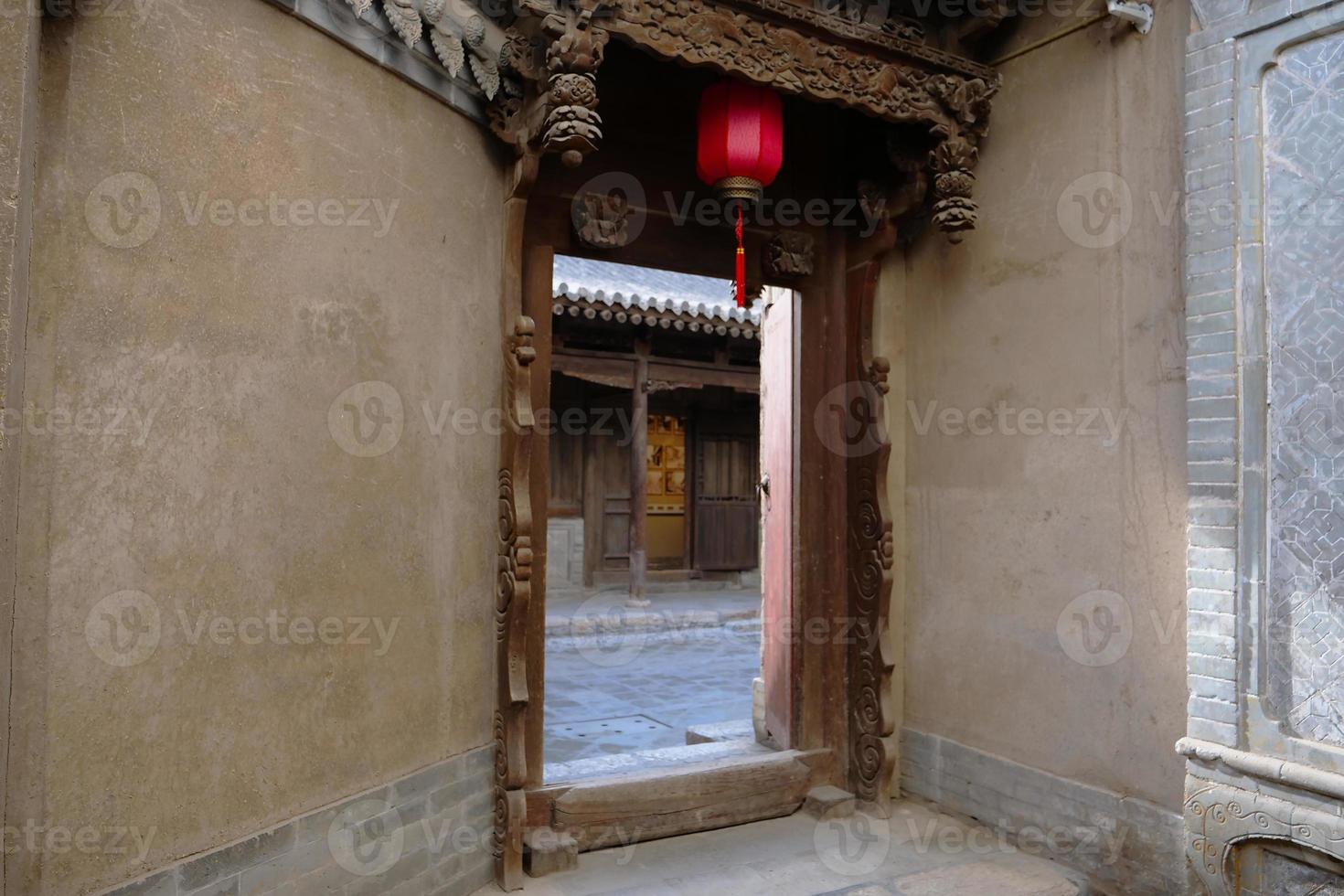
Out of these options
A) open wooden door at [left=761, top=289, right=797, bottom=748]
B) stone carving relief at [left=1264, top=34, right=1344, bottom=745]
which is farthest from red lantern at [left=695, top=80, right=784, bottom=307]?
stone carving relief at [left=1264, top=34, right=1344, bottom=745]

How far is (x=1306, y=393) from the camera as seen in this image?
9.64 feet

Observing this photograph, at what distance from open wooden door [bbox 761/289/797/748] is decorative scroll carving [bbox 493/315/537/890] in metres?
1.55

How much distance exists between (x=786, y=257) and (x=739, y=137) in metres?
0.85

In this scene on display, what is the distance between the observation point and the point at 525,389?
11.2 feet

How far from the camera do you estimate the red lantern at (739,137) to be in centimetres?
363

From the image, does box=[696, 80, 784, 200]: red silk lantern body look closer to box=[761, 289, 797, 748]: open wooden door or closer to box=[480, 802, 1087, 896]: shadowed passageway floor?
box=[761, 289, 797, 748]: open wooden door

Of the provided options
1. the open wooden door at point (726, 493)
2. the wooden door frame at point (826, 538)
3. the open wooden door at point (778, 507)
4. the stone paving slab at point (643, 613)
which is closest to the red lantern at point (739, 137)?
the wooden door frame at point (826, 538)

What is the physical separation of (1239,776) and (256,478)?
314 centimetres

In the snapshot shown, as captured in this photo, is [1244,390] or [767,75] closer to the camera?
[1244,390]

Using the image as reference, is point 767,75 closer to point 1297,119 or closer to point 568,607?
point 1297,119

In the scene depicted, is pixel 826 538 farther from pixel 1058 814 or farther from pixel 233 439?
pixel 233 439

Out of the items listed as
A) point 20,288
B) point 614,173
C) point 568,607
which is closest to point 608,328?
point 568,607

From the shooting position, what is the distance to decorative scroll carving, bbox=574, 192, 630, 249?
387 centimetres

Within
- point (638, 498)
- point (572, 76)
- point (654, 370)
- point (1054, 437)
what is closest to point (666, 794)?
point (1054, 437)
